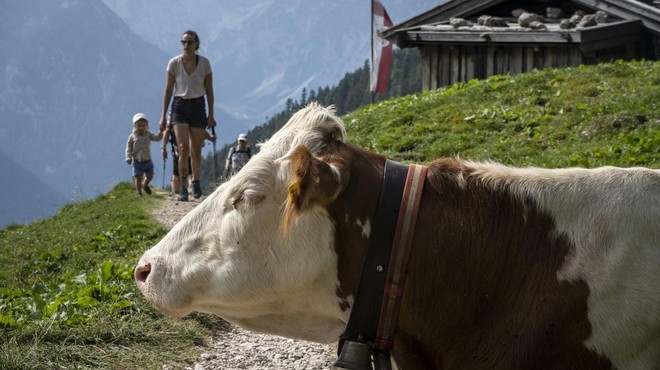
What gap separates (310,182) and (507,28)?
20.5 m

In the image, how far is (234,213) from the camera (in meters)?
3.44

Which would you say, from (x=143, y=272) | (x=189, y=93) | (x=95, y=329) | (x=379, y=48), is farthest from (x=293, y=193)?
(x=379, y=48)

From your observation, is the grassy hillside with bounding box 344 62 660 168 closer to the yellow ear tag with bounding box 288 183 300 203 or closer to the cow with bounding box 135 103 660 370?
the cow with bounding box 135 103 660 370

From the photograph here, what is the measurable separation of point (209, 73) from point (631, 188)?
37.2 ft

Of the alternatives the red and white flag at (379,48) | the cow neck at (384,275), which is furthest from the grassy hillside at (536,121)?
the red and white flag at (379,48)

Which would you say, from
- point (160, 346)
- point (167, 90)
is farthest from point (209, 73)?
point (160, 346)

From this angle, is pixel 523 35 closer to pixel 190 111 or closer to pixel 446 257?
pixel 190 111

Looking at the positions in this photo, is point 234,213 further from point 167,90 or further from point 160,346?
point 167,90

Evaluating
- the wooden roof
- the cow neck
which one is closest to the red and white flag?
the wooden roof

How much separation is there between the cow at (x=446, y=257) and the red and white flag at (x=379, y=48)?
2456cm

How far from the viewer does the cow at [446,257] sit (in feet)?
10.3

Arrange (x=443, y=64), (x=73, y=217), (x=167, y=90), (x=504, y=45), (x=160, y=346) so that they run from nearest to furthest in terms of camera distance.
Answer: (x=160, y=346)
(x=167, y=90)
(x=73, y=217)
(x=504, y=45)
(x=443, y=64)

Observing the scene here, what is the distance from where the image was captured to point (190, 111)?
546 inches

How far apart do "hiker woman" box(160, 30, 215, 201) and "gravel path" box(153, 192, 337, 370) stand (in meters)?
7.16
